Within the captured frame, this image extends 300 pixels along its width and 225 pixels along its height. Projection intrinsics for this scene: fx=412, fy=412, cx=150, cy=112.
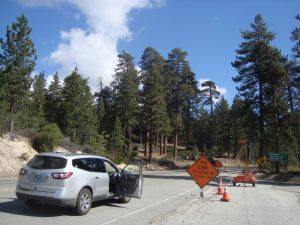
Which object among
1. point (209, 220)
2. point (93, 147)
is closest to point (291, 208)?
point (209, 220)

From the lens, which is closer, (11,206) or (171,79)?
(11,206)

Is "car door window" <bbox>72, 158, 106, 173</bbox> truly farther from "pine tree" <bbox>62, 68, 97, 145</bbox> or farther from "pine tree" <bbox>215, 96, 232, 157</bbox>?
"pine tree" <bbox>215, 96, 232, 157</bbox>

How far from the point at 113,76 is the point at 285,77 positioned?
43.2 metres

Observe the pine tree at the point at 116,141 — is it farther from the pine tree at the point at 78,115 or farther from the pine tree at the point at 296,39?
the pine tree at the point at 296,39

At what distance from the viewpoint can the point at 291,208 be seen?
52.0 feet

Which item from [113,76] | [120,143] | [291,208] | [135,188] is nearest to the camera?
[135,188]

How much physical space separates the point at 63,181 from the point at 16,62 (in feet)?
87.5

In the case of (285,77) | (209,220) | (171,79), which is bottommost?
(209,220)

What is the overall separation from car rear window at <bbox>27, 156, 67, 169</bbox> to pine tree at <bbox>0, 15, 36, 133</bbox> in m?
24.8

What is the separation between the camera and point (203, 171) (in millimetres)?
17109

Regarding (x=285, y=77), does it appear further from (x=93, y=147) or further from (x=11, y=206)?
(x=11, y=206)

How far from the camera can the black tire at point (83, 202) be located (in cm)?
1116

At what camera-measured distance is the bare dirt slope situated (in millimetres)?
29642

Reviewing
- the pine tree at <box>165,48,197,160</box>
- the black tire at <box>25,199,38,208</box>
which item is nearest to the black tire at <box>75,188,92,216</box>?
the black tire at <box>25,199,38,208</box>
